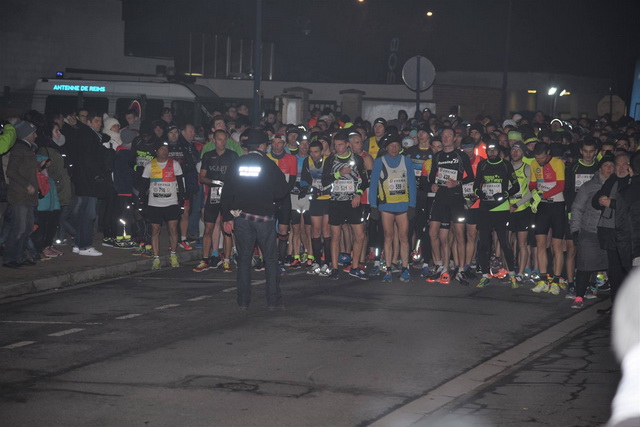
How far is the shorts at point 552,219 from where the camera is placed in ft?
41.5

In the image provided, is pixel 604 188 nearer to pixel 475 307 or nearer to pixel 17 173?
pixel 475 307

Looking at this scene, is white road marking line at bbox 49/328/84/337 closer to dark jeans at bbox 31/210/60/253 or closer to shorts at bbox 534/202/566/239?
dark jeans at bbox 31/210/60/253

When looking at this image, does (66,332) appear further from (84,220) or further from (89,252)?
(84,220)

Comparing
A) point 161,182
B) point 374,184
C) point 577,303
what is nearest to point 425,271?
point 374,184

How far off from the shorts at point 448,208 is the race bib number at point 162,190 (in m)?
3.67

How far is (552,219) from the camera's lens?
12.8 meters

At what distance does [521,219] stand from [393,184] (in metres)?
1.79

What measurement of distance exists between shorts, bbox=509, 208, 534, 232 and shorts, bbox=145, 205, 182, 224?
467 centimetres

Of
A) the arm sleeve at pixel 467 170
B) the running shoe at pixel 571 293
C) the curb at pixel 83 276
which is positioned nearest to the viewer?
the curb at pixel 83 276

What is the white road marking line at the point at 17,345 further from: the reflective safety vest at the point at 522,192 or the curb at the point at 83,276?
the reflective safety vest at the point at 522,192

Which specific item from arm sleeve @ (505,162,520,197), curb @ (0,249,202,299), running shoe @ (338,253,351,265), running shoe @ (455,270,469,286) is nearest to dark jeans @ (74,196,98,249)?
curb @ (0,249,202,299)

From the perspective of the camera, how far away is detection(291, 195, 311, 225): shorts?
1448cm

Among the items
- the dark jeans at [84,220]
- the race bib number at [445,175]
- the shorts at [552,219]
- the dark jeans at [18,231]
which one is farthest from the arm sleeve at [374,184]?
the dark jeans at [18,231]

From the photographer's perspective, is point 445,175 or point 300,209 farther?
point 300,209
